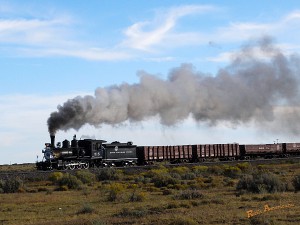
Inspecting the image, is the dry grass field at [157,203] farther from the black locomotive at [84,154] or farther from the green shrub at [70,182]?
the black locomotive at [84,154]

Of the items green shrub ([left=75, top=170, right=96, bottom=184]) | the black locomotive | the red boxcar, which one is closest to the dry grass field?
Answer: green shrub ([left=75, top=170, right=96, bottom=184])

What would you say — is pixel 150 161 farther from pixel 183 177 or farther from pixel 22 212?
pixel 22 212

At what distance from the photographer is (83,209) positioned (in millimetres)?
24562

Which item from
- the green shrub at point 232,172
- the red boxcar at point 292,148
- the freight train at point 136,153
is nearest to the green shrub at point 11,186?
the freight train at point 136,153

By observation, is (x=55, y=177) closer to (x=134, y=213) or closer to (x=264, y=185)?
(x=264, y=185)

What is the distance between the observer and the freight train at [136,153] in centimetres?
5721

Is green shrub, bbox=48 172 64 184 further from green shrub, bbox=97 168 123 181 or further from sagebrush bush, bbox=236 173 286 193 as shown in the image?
sagebrush bush, bbox=236 173 286 193

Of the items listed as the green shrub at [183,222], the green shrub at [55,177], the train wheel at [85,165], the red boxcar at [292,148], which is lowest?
the green shrub at [183,222]

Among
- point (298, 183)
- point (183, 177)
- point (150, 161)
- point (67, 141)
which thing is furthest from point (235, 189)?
point (150, 161)

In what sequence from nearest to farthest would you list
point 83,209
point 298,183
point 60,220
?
1. point 60,220
2. point 83,209
3. point 298,183

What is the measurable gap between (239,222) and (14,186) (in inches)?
989

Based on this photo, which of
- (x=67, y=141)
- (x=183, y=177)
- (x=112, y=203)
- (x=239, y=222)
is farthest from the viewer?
(x=67, y=141)

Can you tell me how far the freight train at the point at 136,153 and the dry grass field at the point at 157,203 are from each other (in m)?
14.3

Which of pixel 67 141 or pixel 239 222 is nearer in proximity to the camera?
pixel 239 222
